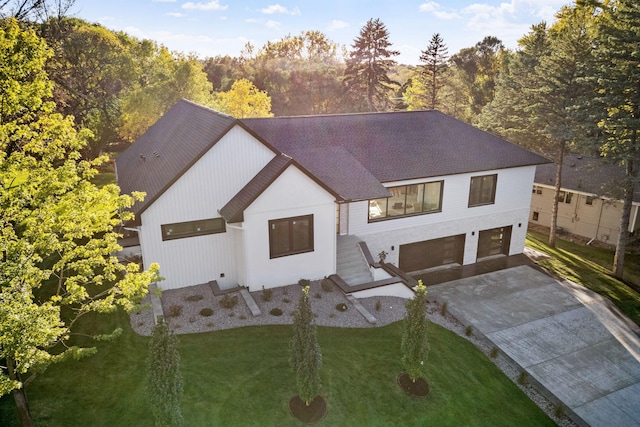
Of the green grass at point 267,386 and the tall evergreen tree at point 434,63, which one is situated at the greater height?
the tall evergreen tree at point 434,63

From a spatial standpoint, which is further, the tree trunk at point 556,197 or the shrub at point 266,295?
the tree trunk at point 556,197

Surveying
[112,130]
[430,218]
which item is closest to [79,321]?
[430,218]

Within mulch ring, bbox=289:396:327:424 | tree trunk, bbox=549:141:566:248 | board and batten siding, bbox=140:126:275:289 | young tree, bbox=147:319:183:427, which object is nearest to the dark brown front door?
tree trunk, bbox=549:141:566:248

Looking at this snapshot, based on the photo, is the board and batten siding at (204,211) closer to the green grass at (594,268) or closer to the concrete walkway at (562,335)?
the concrete walkway at (562,335)

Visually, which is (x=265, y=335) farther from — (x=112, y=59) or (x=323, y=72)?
(x=323, y=72)

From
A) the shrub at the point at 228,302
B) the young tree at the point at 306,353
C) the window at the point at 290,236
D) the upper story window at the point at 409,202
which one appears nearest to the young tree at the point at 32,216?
the young tree at the point at 306,353

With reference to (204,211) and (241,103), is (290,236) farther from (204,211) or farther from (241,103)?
(241,103)
